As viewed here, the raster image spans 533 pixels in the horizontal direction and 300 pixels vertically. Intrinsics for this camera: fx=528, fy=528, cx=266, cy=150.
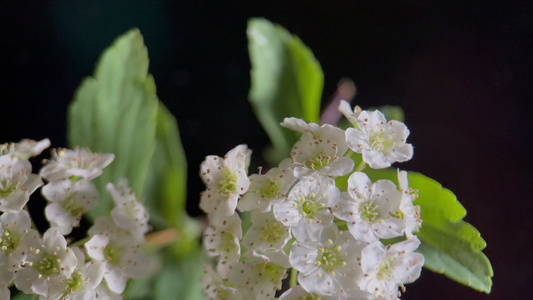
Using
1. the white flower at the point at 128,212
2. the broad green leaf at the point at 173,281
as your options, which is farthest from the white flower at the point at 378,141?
the broad green leaf at the point at 173,281

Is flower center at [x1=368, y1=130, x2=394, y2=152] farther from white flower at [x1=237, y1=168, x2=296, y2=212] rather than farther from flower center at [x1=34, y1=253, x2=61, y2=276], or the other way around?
flower center at [x1=34, y1=253, x2=61, y2=276]

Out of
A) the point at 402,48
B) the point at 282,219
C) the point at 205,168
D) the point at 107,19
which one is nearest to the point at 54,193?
the point at 205,168

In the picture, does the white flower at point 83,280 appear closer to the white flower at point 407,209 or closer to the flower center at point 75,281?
the flower center at point 75,281

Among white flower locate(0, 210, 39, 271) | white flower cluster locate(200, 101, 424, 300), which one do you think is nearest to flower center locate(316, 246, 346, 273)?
white flower cluster locate(200, 101, 424, 300)

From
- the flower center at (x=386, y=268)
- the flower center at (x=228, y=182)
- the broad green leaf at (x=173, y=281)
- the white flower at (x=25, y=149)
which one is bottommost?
the broad green leaf at (x=173, y=281)

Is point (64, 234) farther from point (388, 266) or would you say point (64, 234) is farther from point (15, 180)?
point (388, 266)
